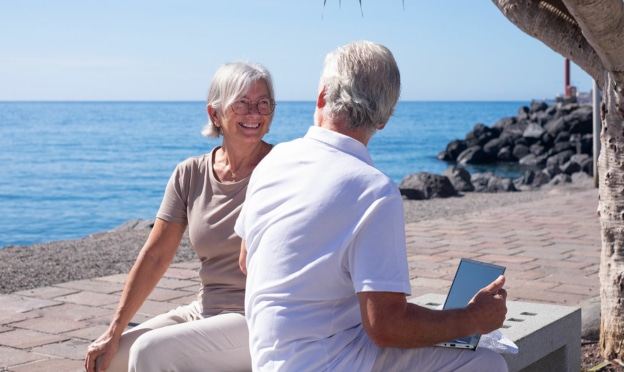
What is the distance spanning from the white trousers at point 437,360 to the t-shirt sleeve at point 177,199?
1272mm

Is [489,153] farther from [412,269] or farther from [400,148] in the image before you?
[412,269]

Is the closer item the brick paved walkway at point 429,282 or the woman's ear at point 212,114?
the woman's ear at point 212,114

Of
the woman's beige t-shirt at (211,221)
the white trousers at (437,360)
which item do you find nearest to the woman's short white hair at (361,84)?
the white trousers at (437,360)

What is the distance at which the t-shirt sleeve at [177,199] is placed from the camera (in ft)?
10.7

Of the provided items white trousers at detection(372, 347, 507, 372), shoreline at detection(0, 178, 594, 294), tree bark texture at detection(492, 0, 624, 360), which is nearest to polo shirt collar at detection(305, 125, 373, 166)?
white trousers at detection(372, 347, 507, 372)

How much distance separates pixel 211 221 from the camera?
316 cm

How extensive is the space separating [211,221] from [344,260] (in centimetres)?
111

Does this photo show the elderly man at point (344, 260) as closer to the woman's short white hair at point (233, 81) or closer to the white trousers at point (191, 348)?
the white trousers at point (191, 348)

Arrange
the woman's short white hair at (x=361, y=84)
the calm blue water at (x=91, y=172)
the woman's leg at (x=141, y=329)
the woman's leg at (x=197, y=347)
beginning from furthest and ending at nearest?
1. the calm blue water at (x=91, y=172)
2. the woman's leg at (x=141, y=329)
3. the woman's leg at (x=197, y=347)
4. the woman's short white hair at (x=361, y=84)

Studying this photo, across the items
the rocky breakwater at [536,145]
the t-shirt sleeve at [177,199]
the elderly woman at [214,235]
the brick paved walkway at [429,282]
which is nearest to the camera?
the elderly woman at [214,235]

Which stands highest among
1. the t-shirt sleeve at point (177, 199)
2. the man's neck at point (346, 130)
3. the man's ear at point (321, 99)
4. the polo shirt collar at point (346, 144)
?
the man's ear at point (321, 99)

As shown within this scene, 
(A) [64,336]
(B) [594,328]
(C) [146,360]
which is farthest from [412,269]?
(C) [146,360]

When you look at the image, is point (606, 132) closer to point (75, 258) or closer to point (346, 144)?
point (346, 144)

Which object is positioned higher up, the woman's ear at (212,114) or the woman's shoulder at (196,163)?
the woman's ear at (212,114)
